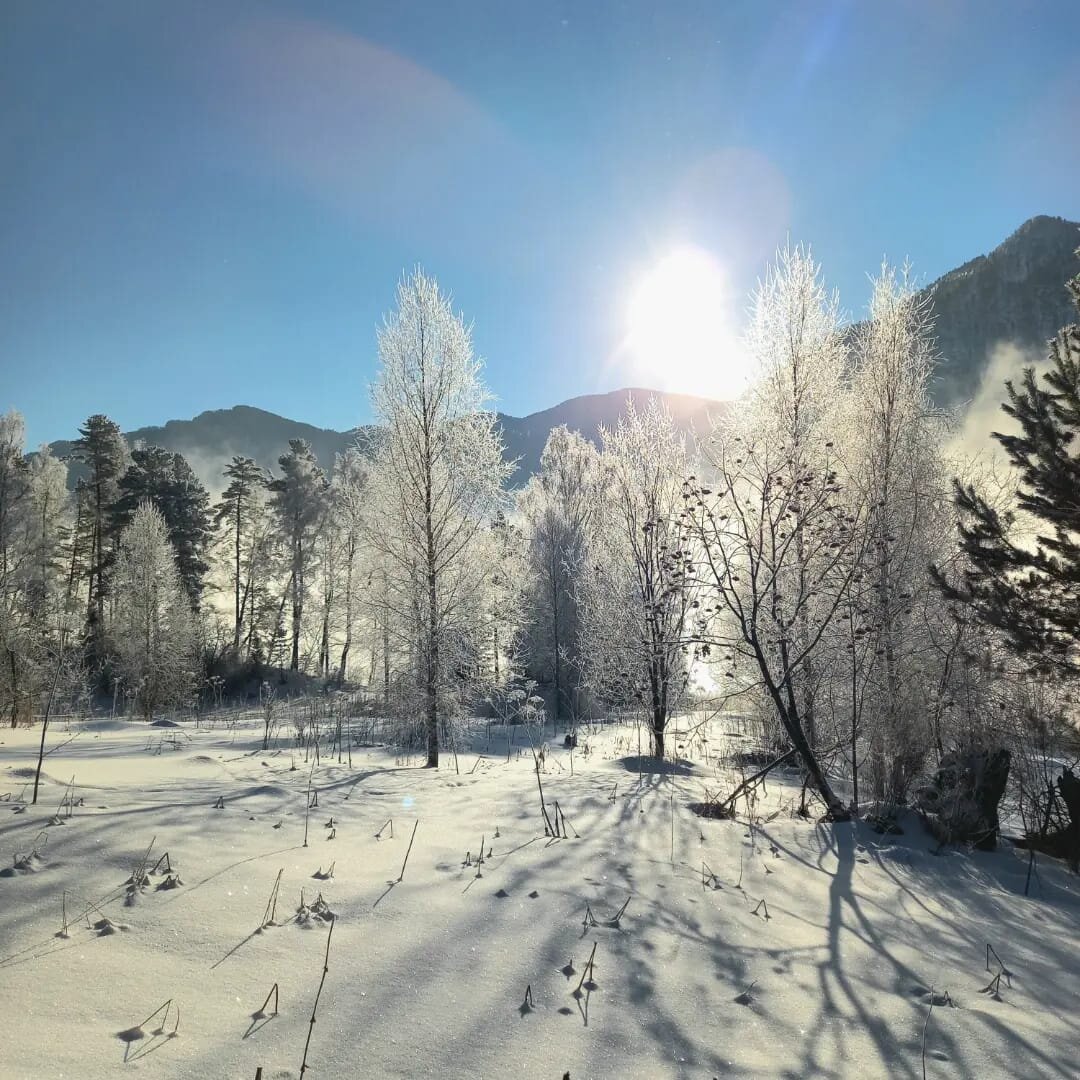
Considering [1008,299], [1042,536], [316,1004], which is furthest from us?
[1008,299]

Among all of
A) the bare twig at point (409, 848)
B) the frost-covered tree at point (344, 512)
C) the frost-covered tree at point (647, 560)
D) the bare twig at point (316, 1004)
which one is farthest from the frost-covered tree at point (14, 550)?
the bare twig at point (316, 1004)

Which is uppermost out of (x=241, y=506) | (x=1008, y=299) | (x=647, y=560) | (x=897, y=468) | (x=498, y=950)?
(x=1008, y=299)

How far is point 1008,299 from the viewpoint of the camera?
53.9m

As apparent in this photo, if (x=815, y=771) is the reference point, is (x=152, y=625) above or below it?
above

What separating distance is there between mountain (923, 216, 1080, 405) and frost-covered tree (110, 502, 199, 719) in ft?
170

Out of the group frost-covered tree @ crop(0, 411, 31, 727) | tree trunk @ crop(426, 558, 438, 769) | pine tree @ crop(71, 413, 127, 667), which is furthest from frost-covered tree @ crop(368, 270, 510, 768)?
pine tree @ crop(71, 413, 127, 667)

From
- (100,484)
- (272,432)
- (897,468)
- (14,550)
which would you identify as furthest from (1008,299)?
(272,432)

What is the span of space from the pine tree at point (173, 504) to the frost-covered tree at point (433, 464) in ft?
81.1

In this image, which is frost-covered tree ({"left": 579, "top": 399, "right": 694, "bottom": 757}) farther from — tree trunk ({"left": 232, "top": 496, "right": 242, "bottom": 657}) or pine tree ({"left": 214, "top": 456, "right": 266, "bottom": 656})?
pine tree ({"left": 214, "top": 456, "right": 266, "bottom": 656})

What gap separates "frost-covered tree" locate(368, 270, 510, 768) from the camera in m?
10.9

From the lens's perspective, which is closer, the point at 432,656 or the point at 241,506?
the point at 432,656

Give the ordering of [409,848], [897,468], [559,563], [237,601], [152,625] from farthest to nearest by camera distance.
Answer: [237,601]
[559,563]
[152,625]
[897,468]
[409,848]

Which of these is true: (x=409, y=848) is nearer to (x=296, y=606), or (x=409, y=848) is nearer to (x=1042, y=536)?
A: (x=1042, y=536)

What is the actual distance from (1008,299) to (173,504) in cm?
6330
